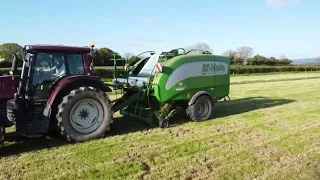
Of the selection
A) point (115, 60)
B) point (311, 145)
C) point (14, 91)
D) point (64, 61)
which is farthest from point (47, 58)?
point (311, 145)

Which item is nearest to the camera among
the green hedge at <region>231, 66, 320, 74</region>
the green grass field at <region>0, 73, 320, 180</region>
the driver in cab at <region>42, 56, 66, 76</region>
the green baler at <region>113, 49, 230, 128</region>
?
the green grass field at <region>0, 73, 320, 180</region>

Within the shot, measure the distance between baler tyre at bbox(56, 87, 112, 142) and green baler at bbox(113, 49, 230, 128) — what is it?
3.09 ft

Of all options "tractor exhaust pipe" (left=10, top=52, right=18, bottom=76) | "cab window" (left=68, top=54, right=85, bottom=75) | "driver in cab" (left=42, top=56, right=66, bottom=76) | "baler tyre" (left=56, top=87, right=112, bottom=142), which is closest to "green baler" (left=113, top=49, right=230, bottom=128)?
"baler tyre" (left=56, top=87, right=112, bottom=142)

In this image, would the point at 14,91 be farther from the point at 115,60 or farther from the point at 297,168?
the point at 297,168

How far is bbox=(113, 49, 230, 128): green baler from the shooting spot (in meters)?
8.02

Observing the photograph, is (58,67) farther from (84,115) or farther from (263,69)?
(263,69)

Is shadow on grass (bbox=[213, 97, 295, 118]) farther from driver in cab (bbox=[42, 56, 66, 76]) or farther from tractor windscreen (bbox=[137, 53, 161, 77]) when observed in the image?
driver in cab (bbox=[42, 56, 66, 76])

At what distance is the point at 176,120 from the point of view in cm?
893

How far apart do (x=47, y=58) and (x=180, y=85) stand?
332 cm

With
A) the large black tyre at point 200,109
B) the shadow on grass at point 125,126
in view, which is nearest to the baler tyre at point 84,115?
the shadow on grass at point 125,126

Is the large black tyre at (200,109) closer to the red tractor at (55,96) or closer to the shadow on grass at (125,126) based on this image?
the shadow on grass at (125,126)

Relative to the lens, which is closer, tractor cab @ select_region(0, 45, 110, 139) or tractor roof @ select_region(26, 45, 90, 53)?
tractor cab @ select_region(0, 45, 110, 139)

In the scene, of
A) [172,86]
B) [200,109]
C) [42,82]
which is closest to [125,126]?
[172,86]

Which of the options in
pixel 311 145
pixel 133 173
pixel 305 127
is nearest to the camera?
pixel 133 173
